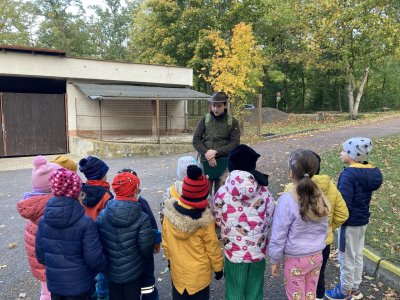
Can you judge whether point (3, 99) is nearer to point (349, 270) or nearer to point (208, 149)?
point (208, 149)

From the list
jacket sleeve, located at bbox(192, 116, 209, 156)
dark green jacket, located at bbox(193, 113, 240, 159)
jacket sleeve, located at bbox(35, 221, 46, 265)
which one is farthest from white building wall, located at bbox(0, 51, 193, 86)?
jacket sleeve, located at bbox(35, 221, 46, 265)

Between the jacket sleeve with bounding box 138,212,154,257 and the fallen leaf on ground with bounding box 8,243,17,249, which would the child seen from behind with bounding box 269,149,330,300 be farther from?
the fallen leaf on ground with bounding box 8,243,17,249

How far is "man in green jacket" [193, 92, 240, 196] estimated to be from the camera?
4258 mm

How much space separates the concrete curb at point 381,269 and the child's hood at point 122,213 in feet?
9.20

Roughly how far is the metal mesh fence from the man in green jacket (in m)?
11.1

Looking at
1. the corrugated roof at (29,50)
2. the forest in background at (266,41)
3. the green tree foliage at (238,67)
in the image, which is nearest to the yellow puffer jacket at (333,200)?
the forest in background at (266,41)

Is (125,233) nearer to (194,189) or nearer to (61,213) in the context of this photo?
(61,213)

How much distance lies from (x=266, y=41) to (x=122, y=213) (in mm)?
28362

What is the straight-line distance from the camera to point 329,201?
2.80 meters

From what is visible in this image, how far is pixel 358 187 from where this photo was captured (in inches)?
121

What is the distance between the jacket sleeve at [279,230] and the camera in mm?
2518

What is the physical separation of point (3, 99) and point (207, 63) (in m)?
13.0

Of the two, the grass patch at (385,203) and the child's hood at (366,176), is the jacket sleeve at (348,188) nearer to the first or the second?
the child's hood at (366,176)

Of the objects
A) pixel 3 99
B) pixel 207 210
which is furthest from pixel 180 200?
pixel 3 99
